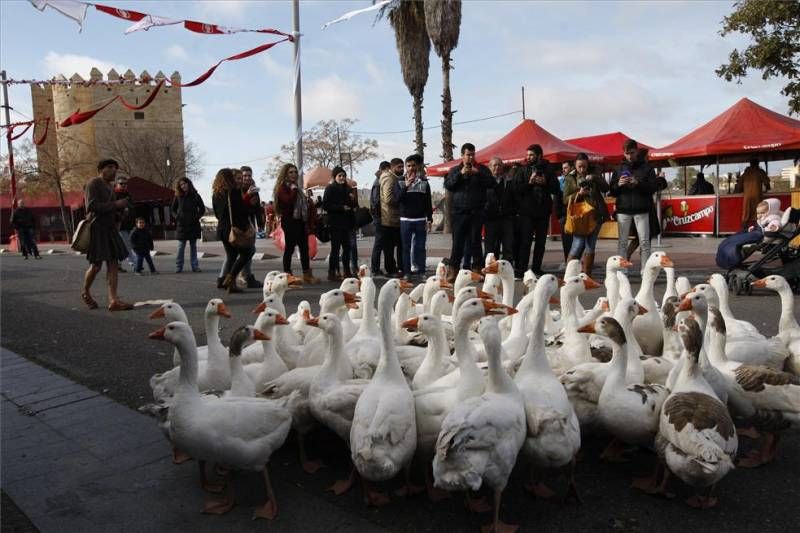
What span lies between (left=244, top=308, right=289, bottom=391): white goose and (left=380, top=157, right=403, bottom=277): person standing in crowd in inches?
231

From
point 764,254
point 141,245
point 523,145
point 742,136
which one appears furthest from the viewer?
point 523,145

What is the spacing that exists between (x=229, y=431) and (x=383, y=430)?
768mm

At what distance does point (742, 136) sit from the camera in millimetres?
15969

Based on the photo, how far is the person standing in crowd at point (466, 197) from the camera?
29.5 feet

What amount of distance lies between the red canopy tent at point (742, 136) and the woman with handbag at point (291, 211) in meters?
11.6

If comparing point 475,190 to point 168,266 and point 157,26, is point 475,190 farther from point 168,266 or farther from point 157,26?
point 168,266

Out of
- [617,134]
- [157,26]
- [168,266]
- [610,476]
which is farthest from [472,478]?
[617,134]

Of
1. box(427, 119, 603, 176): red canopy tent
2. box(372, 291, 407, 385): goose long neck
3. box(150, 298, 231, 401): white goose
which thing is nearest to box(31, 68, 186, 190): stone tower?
box(427, 119, 603, 176): red canopy tent

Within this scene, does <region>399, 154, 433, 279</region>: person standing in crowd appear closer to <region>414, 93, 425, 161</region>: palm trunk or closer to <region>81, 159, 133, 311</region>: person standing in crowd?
<region>81, 159, 133, 311</region>: person standing in crowd

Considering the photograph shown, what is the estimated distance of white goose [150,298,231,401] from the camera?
3.87m

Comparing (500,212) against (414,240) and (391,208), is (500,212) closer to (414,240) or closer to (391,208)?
(414,240)

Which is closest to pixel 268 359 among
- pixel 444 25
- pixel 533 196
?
pixel 533 196

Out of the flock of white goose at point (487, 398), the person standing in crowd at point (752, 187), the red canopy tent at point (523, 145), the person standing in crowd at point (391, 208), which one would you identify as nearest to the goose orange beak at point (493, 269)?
the flock of white goose at point (487, 398)

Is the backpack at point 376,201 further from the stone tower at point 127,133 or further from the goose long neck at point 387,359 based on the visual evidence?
the stone tower at point 127,133
